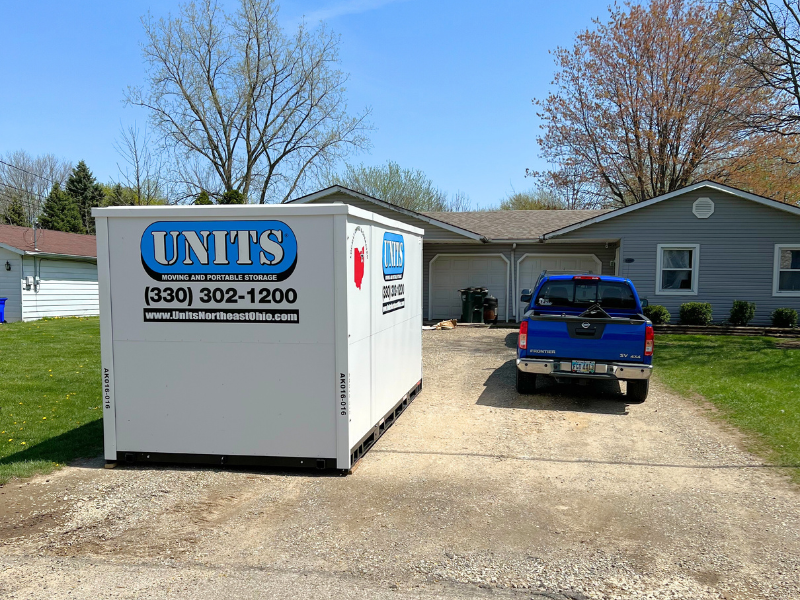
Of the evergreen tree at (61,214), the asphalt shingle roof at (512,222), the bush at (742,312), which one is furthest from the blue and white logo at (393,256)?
the evergreen tree at (61,214)

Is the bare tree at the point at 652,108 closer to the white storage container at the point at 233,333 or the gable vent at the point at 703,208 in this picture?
the gable vent at the point at 703,208

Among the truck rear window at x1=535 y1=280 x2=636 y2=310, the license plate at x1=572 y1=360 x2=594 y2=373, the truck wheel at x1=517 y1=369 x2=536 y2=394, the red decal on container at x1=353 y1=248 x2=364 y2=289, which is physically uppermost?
the red decal on container at x1=353 y1=248 x2=364 y2=289

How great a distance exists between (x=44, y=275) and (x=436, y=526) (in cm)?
2378

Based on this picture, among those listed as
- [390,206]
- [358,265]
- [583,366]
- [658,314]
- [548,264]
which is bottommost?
[583,366]

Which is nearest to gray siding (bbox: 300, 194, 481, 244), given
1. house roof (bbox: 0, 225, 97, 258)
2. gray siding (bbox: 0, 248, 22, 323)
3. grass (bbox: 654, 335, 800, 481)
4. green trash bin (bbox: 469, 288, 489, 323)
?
green trash bin (bbox: 469, 288, 489, 323)

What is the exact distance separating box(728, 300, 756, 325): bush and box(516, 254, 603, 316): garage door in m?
4.12

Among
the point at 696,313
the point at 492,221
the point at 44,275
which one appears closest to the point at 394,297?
the point at 696,313

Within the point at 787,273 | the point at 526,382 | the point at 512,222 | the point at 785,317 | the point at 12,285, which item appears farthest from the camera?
the point at 12,285

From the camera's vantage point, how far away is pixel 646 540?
4.38 m

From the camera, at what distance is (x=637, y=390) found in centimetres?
895

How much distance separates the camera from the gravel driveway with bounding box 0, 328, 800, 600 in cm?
376

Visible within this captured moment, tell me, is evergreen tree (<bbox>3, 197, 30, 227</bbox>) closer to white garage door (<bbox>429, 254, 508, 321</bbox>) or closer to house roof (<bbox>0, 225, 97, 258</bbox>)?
house roof (<bbox>0, 225, 97, 258</bbox>)

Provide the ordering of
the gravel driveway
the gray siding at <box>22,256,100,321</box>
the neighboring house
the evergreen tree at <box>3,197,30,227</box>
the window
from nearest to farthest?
1. the gravel driveway
2. the window
3. the neighboring house
4. the gray siding at <box>22,256,100,321</box>
5. the evergreen tree at <box>3,197,30,227</box>

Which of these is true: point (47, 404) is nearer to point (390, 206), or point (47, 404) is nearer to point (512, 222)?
point (390, 206)
